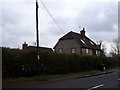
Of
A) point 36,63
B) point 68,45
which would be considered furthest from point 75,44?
point 36,63

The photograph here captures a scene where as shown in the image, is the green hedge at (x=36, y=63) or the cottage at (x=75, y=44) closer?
the green hedge at (x=36, y=63)

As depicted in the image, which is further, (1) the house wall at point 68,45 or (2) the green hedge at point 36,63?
(1) the house wall at point 68,45

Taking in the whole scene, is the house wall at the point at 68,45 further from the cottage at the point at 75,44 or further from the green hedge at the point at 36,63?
the green hedge at the point at 36,63

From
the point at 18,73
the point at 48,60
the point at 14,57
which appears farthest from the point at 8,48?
the point at 48,60

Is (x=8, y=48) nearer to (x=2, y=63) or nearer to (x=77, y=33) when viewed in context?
(x=2, y=63)

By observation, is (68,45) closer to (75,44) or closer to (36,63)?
(75,44)

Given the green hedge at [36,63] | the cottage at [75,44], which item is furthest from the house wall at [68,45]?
the green hedge at [36,63]

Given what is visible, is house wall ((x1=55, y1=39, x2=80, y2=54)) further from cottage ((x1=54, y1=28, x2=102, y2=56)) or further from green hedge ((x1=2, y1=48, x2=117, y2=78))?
green hedge ((x1=2, y1=48, x2=117, y2=78))

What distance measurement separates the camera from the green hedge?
25.0 meters

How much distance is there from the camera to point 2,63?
24078mm

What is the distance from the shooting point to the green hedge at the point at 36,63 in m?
25.0

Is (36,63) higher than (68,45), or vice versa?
(68,45)

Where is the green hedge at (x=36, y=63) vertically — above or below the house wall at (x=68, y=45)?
below

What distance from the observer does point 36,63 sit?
28.6 m
